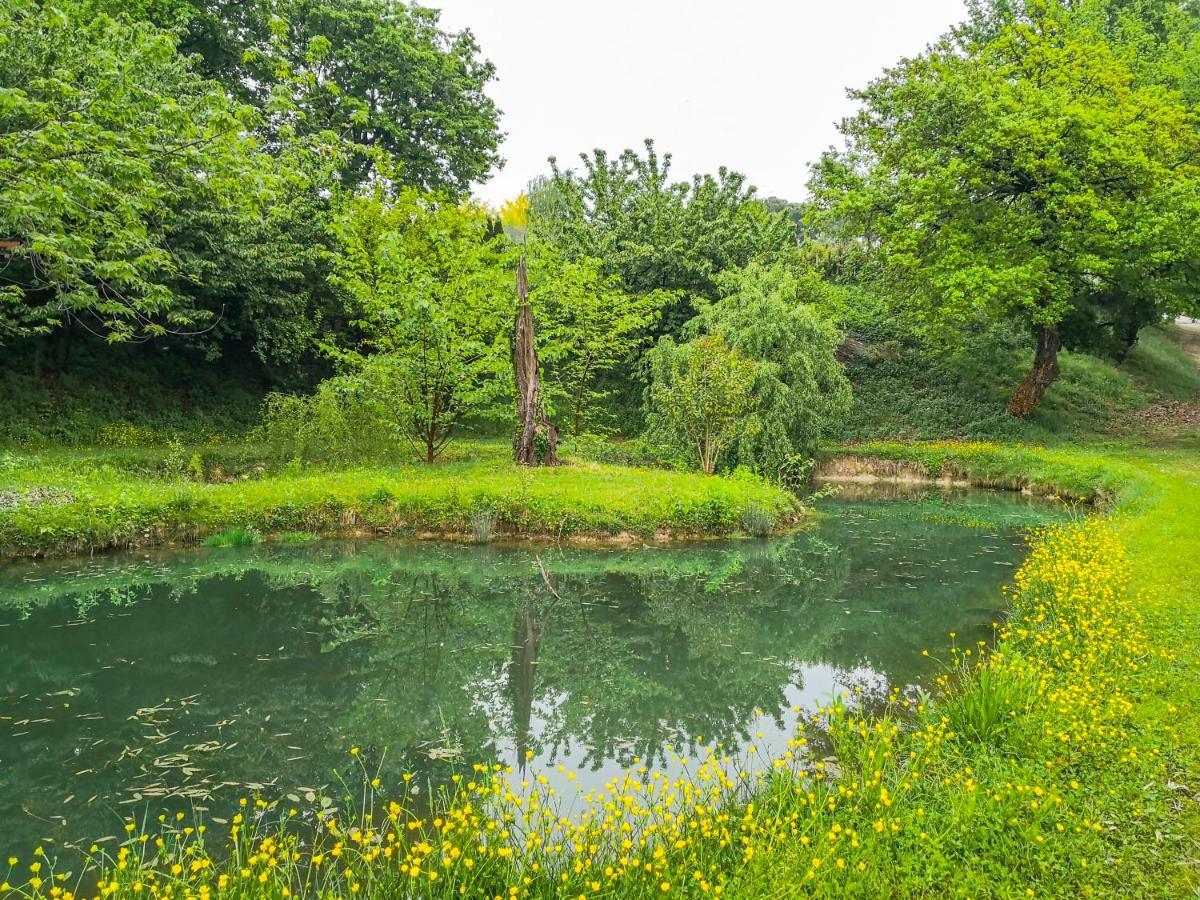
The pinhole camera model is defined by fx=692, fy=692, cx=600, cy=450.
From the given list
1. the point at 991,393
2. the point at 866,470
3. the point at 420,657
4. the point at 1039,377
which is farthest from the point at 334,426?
the point at 991,393

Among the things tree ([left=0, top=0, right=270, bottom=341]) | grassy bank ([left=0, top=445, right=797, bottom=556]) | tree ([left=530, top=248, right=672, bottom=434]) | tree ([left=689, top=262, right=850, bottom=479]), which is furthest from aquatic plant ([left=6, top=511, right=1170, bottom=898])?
tree ([left=530, top=248, right=672, bottom=434])

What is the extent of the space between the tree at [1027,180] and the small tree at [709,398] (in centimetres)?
933

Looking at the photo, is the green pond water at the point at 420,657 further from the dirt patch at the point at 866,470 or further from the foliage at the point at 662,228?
the foliage at the point at 662,228

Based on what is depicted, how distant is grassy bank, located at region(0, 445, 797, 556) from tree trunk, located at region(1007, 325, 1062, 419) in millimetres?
15900

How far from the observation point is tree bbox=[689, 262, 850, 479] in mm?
18781

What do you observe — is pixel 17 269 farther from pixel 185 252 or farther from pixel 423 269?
pixel 423 269

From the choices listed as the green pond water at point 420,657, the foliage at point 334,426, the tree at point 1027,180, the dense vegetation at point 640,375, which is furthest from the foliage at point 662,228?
the green pond water at point 420,657

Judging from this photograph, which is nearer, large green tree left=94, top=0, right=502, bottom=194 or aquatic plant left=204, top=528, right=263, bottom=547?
aquatic plant left=204, top=528, right=263, bottom=547

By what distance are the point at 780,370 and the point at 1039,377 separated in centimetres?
1419

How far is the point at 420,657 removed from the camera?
840 centimetres

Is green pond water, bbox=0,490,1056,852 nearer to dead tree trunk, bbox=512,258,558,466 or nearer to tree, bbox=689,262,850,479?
tree, bbox=689,262,850,479

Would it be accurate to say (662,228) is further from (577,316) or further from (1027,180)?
(1027,180)

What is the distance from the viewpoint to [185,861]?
4309 mm

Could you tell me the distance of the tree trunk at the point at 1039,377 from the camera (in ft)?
88.0
